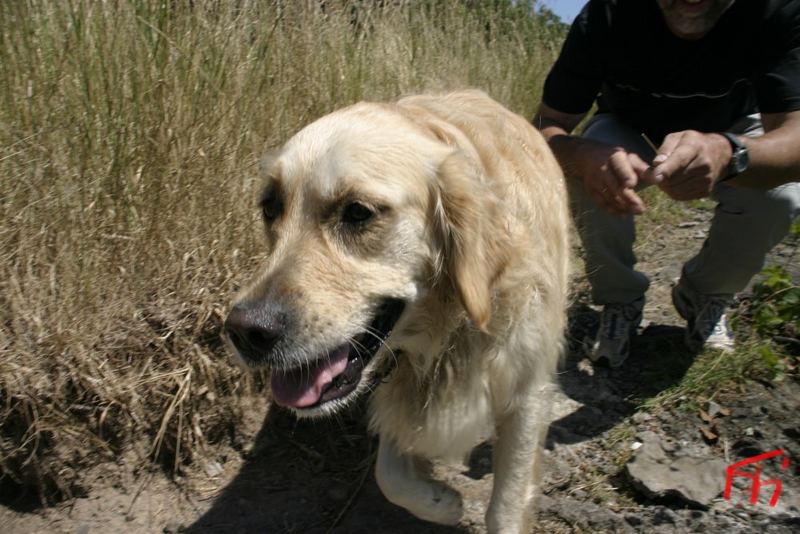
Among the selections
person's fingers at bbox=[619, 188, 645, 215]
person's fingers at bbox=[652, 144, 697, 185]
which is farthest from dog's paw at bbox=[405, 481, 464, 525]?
person's fingers at bbox=[652, 144, 697, 185]

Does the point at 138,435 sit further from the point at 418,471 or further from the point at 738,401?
the point at 738,401

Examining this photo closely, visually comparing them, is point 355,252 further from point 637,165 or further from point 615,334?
point 615,334

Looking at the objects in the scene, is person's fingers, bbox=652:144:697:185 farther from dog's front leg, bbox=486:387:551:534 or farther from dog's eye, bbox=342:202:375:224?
dog's eye, bbox=342:202:375:224

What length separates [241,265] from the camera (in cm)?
296

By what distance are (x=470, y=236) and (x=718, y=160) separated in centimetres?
102

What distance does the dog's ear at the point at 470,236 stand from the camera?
6.12 ft

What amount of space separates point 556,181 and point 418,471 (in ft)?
3.62

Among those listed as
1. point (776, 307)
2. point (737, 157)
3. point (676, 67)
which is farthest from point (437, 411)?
point (776, 307)

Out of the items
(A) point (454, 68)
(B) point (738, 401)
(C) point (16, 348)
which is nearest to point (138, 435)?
(C) point (16, 348)

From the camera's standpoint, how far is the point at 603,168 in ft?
7.79

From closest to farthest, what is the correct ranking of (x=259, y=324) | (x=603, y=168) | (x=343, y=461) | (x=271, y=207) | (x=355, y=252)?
(x=259, y=324) → (x=355, y=252) → (x=271, y=207) → (x=603, y=168) → (x=343, y=461)

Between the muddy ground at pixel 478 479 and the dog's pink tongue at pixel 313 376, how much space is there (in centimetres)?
81

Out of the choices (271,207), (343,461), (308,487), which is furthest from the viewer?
(343,461)

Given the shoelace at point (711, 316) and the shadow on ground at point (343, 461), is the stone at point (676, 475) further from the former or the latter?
the shoelace at point (711, 316)
